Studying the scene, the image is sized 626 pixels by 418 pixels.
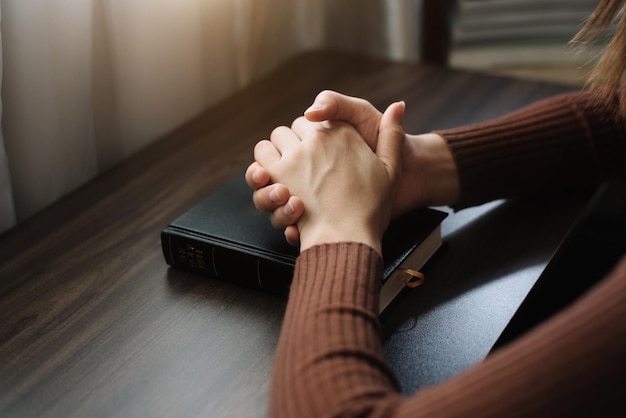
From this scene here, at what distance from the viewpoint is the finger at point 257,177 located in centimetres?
88

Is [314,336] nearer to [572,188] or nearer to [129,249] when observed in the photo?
[129,249]

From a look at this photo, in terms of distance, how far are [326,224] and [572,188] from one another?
0.43 metres

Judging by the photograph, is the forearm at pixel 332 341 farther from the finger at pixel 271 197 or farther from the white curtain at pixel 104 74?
the white curtain at pixel 104 74

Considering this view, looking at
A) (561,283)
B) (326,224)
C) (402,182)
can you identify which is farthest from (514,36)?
(326,224)

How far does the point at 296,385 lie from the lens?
0.65 metres

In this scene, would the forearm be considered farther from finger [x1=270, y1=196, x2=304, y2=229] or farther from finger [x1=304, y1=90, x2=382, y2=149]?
finger [x1=304, y1=90, x2=382, y2=149]

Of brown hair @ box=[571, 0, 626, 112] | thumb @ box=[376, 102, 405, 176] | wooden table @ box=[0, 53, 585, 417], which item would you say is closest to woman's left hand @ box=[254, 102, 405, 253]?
thumb @ box=[376, 102, 405, 176]

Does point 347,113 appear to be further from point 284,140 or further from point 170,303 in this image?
point 170,303

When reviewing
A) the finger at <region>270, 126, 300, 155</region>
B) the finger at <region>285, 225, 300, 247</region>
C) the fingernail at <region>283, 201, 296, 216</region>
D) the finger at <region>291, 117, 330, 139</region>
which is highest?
the finger at <region>291, 117, 330, 139</region>

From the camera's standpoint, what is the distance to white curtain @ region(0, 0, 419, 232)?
988mm

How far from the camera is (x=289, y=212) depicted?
0.83 metres

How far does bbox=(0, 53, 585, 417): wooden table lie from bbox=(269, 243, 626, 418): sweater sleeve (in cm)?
7

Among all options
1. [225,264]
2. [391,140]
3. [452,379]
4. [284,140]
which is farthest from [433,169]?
[452,379]

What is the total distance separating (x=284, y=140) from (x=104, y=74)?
36 cm
